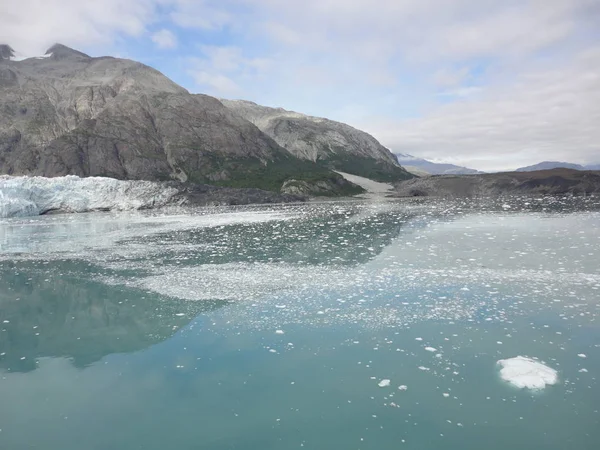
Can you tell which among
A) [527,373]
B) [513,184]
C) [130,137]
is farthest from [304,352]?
[130,137]

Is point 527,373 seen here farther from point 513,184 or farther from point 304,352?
point 513,184

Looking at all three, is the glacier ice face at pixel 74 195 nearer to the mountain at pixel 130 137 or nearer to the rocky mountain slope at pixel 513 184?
the mountain at pixel 130 137

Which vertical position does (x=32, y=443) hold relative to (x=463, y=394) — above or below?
below

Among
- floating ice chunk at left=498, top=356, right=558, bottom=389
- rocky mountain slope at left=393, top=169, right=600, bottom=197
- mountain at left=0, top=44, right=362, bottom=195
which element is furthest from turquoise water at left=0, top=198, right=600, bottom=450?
mountain at left=0, top=44, right=362, bottom=195

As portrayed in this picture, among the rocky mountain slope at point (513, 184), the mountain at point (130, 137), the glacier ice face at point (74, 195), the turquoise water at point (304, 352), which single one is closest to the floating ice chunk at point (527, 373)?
the turquoise water at point (304, 352)

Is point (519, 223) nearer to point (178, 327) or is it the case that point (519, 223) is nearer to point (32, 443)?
point (178, 327)

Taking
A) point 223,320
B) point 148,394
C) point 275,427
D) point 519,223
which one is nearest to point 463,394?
point 275,427
